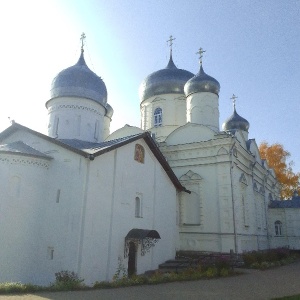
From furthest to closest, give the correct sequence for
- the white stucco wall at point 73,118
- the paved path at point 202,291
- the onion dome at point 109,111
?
1. the onion dome at point 109,111
2. the white stucco wall at point 73,118
3. the paved path at point 202,291

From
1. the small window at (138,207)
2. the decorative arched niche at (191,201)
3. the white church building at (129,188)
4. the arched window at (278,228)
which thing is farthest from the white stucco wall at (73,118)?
the arched window at (278,228)

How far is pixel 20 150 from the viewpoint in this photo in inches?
472

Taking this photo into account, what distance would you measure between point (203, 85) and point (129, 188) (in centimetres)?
964

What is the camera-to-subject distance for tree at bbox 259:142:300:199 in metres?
31.7

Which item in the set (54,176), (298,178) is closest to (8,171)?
(54,176)

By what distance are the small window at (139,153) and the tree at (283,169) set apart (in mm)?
20890

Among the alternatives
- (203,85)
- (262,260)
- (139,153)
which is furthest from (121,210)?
(203,85)

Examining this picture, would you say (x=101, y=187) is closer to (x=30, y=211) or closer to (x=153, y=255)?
(x=30, y=211)

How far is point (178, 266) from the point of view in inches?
540

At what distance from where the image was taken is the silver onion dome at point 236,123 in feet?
86.0

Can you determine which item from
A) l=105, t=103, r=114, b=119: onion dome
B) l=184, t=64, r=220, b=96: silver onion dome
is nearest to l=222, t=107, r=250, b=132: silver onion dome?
l=184, t=64, r=220, b=96: silver onion dome

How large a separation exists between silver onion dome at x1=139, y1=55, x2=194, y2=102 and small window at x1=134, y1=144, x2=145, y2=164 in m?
→ 8.93

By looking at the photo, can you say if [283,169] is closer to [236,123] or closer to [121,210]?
[236,123]

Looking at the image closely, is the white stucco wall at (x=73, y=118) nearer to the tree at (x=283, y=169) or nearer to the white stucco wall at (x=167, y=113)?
the white stucco wall at (x=167, y=113)
